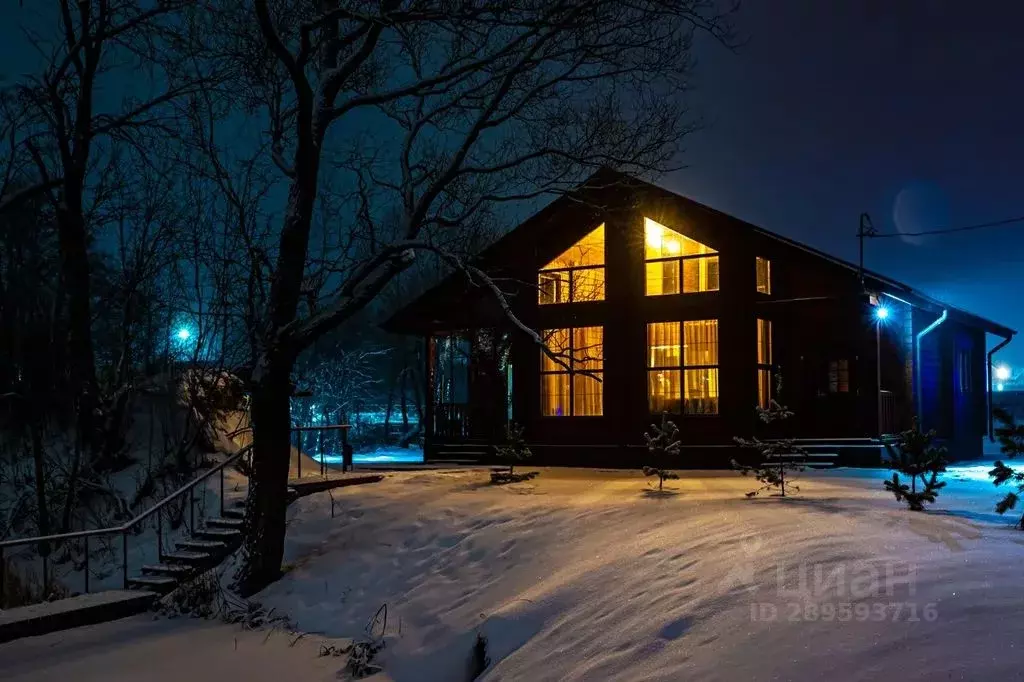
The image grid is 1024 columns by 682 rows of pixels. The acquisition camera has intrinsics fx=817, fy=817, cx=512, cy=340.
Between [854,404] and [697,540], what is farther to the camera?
[854,404]

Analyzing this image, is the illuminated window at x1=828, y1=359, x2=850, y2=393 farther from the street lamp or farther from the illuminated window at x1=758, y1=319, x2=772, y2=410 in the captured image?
the illuminated window at x1=758, y1=319, x2=772, y2=410

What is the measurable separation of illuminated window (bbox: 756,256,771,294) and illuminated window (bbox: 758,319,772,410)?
0.80 meters

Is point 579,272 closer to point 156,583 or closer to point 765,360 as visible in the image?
point 765,360

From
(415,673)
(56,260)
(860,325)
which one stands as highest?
(56,260)

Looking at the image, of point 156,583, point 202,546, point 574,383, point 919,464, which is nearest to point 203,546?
point 202,546

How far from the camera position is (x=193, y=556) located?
13.0 meters

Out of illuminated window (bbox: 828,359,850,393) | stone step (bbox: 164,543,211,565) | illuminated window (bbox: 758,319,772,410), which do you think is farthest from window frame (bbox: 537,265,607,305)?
stone step (bbox: 164,543,211,565)

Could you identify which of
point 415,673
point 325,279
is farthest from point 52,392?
point 415,673

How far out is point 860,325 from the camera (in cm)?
2061

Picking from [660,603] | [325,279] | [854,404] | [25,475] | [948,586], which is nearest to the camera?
[948,586]

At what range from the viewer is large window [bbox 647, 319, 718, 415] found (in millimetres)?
20578

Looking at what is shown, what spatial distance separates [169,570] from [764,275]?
1530cm

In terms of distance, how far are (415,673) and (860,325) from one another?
15.9 metres

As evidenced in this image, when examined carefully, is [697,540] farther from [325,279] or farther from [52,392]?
[52,392]
